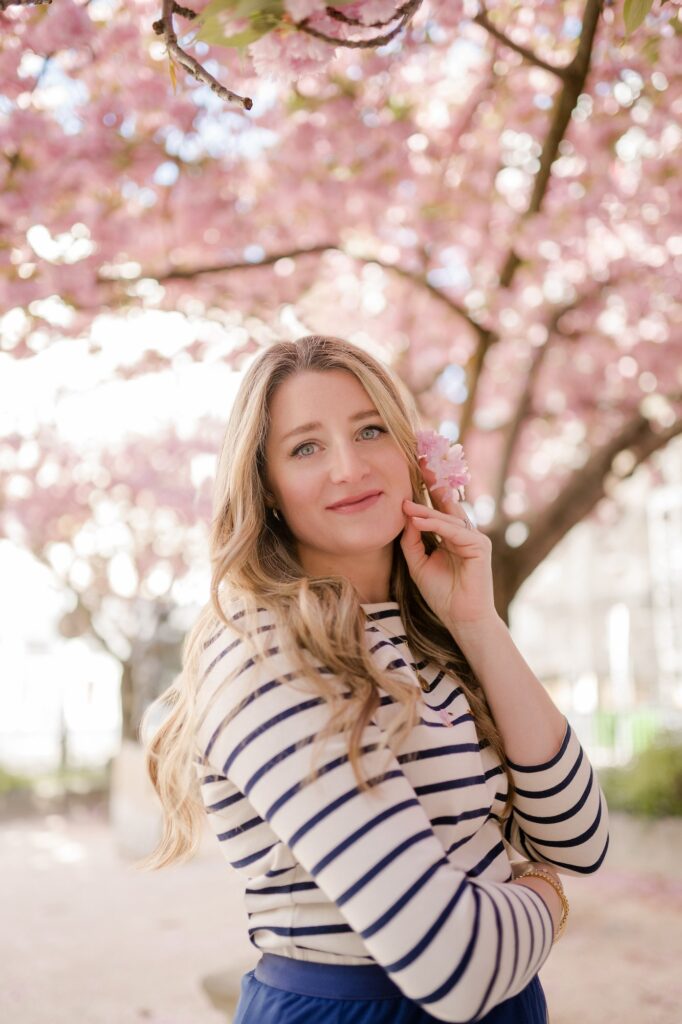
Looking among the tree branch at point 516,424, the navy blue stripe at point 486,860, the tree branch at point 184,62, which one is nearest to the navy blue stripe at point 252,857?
the navy blue stripe at point 486,860

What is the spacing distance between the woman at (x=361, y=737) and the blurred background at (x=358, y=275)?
0.59 m

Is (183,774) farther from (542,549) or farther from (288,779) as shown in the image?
(542,549)

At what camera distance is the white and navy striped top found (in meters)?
1.00

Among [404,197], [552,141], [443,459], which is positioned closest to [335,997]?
[443,459]

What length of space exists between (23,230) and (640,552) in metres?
13.7

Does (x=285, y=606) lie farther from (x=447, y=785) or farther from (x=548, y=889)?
(x=548, y=889)

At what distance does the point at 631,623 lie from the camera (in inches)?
597

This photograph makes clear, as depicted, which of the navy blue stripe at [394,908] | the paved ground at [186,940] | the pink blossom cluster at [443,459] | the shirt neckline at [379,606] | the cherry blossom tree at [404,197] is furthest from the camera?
the paved ground at [186,940]

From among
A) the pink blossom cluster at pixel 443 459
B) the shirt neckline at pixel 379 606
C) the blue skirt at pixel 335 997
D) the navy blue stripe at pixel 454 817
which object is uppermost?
the pink blossom cluster at pixel 443 459

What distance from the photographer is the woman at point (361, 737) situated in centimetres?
102

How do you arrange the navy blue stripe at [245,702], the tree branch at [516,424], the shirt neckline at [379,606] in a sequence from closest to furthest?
the navy blue stripe at [245,702] → the shirt neckline at [379,606] → the tree branch at [516,424]

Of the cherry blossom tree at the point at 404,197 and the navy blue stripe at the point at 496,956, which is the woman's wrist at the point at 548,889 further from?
the cherry blossom tree at the point at 404,197

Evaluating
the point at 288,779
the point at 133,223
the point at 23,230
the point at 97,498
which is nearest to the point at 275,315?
the point at 133,223

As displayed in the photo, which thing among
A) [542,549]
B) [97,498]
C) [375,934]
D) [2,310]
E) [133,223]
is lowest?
[375,934]
